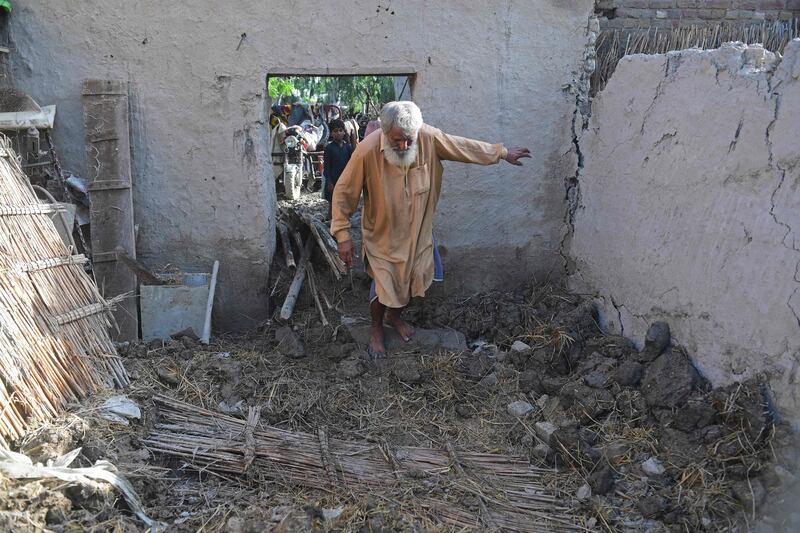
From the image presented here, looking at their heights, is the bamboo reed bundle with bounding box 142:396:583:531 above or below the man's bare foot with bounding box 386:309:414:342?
below

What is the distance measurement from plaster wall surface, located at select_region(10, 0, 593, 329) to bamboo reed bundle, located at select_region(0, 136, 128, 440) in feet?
3.09

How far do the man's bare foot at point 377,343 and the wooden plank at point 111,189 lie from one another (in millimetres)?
1703

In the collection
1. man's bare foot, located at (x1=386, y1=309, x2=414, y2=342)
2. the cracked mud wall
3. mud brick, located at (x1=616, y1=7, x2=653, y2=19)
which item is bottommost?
man's bare foot, located at (x1=386, y1=309, x2=414, y2=342)

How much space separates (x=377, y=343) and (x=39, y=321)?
2147mm

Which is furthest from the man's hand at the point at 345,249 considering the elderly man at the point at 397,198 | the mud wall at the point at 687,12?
the mud wall at the point at 687,12

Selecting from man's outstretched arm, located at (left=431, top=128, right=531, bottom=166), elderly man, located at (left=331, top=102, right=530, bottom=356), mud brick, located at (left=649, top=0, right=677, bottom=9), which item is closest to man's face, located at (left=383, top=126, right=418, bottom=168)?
elderly man, located at (left=331, top=102, right=530, bottom=356)

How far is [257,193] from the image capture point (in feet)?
17.8

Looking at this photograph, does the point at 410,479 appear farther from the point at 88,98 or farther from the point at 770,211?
the point at 88,98

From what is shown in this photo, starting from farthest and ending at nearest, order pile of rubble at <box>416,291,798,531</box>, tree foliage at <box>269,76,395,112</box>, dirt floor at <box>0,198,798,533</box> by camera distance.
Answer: tree foliage at <box>269,76,395,112</box> → pile of rubble at <box>416,291,798,531</box> → dirt floor at <box>0,198,798,533</box>

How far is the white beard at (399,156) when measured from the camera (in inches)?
181

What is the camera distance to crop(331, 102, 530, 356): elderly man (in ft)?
15.3

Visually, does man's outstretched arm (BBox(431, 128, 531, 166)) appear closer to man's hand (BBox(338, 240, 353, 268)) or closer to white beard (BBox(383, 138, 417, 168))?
white beard (BBox(383, 138, 417, 168))

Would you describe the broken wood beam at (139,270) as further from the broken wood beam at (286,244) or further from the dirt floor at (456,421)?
the broken wood beam at (286,244)

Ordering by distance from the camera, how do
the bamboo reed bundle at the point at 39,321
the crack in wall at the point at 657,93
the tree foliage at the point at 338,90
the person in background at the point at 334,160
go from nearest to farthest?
1. the bamboo reed bundle at the point at 39,321
2. the crack in wall at the point at 657,93
3. the person in background at the point at 334,160
4. the tree foliage at the point at 338,90
